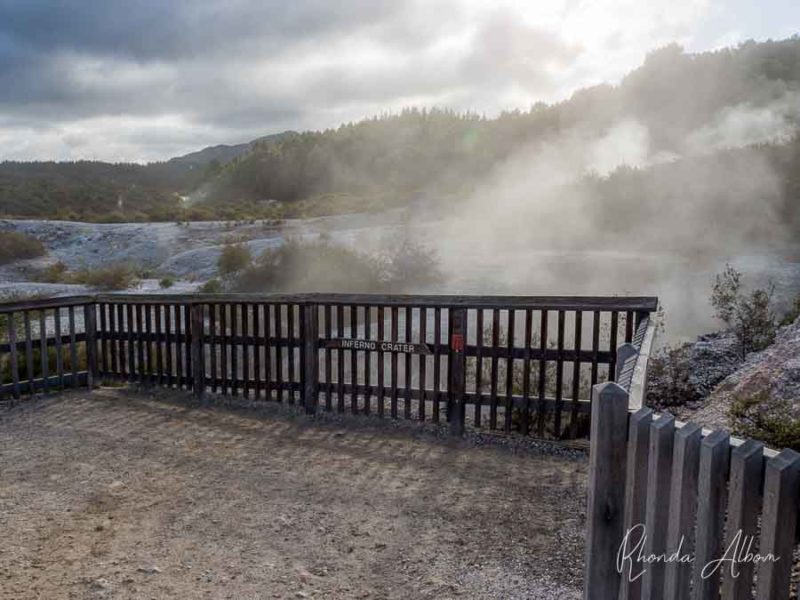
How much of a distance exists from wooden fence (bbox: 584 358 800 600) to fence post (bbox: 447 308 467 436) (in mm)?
3582

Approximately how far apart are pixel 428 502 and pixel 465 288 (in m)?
11.2

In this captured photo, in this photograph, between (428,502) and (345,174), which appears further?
(345,174)

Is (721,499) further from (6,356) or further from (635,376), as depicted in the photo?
(6,356)

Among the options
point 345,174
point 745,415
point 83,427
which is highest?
point 345,174

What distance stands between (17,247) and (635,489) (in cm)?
2543

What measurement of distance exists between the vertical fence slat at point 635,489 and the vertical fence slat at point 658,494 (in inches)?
2.5

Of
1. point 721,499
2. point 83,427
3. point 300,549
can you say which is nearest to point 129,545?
point 300,549

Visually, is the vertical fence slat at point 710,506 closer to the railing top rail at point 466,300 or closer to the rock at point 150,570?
the rock at point 150,570

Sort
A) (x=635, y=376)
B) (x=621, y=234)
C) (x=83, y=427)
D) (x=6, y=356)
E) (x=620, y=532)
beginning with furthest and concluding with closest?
(x=621, y=234) < (x=6, y=356) < (x=83, y=427) < (x=635, y=376) < (x=620, y=532)

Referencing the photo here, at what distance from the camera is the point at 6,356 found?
9.78 meters

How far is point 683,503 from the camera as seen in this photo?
2.07 meters

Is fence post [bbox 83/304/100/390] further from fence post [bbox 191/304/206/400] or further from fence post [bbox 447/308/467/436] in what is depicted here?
fence post [bbox 447/308/467/436]

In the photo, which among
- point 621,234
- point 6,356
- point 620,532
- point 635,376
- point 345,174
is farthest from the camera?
point 345,174

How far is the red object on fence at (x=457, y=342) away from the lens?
6414mm
